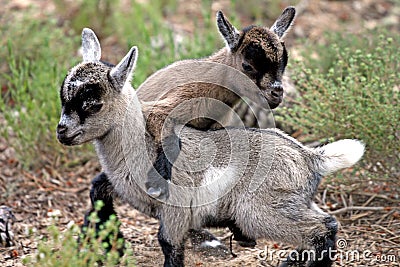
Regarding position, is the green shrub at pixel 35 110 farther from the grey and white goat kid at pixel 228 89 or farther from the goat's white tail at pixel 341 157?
the goat's white tail at pixel 341 157

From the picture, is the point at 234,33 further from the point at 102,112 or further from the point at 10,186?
the point at 10,186

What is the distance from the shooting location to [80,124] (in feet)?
15.9

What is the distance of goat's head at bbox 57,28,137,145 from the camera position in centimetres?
479

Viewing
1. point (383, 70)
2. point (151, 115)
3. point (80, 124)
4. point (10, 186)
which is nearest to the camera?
point (80, 124)

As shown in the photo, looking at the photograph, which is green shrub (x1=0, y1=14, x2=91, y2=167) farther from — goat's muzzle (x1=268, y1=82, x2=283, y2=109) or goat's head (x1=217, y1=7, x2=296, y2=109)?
goat's muzzle (x1=268, y1=82, x2=283, y2=109)

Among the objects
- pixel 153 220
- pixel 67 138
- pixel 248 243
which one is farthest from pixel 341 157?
pixel 153 220

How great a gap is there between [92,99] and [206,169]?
99 cm

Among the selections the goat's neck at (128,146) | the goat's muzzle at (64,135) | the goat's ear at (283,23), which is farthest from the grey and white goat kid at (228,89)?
the goat's muzzle at (64,135)

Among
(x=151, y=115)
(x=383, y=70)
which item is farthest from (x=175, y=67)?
(x=383, y=70)

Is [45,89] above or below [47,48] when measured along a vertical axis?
below

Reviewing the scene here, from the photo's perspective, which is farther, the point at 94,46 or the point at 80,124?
the point at 94,46

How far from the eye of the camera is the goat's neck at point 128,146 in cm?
504

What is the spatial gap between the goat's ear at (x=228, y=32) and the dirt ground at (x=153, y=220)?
4.97 ft

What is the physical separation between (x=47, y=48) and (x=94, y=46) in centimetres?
260
